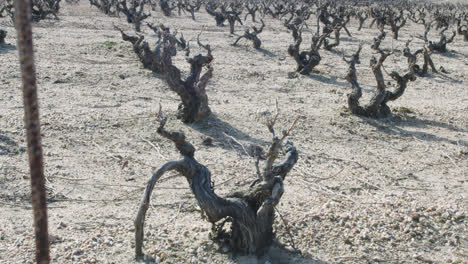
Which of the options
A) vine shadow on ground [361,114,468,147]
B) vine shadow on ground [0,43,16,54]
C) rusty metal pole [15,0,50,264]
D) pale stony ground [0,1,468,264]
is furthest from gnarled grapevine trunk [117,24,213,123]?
rusty metal pole [15,0,50,264]

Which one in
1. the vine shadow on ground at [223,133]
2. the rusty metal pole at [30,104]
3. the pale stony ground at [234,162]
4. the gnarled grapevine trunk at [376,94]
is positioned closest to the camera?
the rusty metal pole at [30,104]

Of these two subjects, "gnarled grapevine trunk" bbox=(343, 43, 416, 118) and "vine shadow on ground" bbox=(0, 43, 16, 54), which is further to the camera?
"vine shadow on ground" bbox=(0, 43, 16, 54)

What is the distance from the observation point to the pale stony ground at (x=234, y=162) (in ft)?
15.3

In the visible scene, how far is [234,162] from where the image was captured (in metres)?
7.04

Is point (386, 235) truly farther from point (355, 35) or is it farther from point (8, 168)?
point (355, 35)

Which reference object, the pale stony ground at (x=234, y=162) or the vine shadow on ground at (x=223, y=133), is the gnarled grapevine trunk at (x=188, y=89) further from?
the pale stony ground at (x=234, y=162)

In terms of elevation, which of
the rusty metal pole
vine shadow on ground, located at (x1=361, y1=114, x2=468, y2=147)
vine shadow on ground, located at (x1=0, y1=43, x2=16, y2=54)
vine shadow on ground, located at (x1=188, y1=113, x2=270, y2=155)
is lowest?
vine shadow on ground, located at (x1=188, y1=113, x2=270, y2=155)

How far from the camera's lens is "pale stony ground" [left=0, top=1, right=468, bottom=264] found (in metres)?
4.65

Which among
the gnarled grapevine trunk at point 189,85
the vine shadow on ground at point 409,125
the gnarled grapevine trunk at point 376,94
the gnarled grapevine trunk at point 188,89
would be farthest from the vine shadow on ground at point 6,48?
the vine shadow on ground at point 409,125

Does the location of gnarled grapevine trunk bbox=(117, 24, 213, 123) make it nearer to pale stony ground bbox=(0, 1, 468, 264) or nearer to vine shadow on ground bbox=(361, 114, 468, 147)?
pale stony ground bbox=(0, 1, 468, 264)

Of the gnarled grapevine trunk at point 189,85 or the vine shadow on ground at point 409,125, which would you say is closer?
the gnarled grapevine trunk at point 189,85

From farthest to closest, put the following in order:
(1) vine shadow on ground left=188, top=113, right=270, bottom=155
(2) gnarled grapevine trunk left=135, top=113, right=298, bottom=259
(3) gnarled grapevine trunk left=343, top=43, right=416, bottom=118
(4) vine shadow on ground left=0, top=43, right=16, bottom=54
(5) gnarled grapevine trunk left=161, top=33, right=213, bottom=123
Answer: (4) vine shadow on ground left=0, top=43, right=16, bottom=54 → (3) gnarled grapevine trunk left=343, top=43, right=416, bottom=118 → (5) gnarled grapevine trunk left=161, top=33, right=213, bottom=123 → (1) vine shadow on ground left=188, top=113, right=270, bottom=155 → (2) gnarled grapevine trunk left=135, top=113, right=298, bottom=259

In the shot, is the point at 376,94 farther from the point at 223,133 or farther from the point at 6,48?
the point at 6,48

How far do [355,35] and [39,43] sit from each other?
50.4ft
